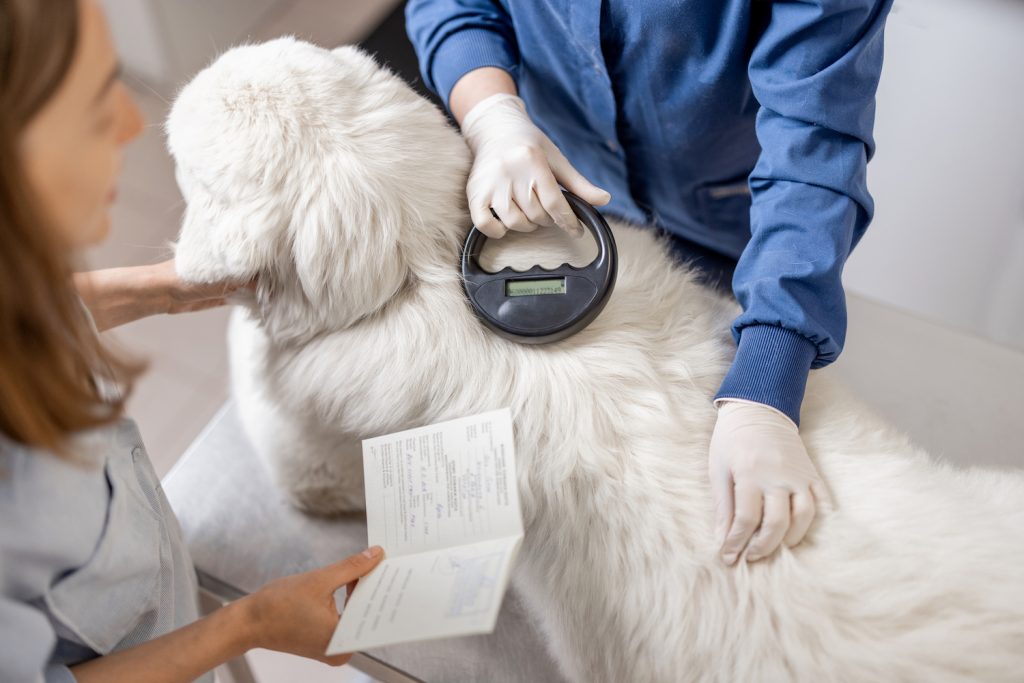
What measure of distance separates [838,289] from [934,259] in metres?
0.83

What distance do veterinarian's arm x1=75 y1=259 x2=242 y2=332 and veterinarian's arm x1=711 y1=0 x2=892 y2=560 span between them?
588mm

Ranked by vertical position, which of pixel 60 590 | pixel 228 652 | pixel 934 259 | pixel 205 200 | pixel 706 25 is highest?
pixel 706 25

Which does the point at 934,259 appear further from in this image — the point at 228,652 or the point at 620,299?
the point at 228,652

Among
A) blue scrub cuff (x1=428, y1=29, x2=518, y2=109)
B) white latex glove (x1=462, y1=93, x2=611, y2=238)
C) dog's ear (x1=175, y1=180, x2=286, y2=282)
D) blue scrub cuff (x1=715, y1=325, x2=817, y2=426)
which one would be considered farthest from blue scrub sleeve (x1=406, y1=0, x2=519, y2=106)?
blue scrub cuff (x1=715, y1=325, x2=817, y2=426)

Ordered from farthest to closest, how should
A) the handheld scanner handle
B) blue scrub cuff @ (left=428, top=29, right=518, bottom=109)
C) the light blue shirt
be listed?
blue scrub cuff @ (left=428, top=29, right=518, bottom=109) < the handheld scanner handle < the light blue shirt

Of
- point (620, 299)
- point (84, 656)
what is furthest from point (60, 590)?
point (620, 299)

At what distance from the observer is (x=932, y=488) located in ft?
2.32


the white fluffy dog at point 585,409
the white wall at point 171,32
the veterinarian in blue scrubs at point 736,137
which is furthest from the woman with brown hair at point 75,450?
the white wall at point 171,32

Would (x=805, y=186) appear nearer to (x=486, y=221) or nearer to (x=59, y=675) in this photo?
(x=486, y=221)

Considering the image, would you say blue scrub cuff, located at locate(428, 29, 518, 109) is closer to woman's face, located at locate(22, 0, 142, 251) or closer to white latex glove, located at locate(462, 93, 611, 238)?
white latex glove, located at locate(462, 93, 611, 238)

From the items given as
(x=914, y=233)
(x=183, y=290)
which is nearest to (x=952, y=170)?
(x=914, y=233)

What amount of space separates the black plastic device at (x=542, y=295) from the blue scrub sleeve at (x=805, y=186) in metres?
0.16

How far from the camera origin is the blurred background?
109 cm

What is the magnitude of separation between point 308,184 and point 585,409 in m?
0.34
